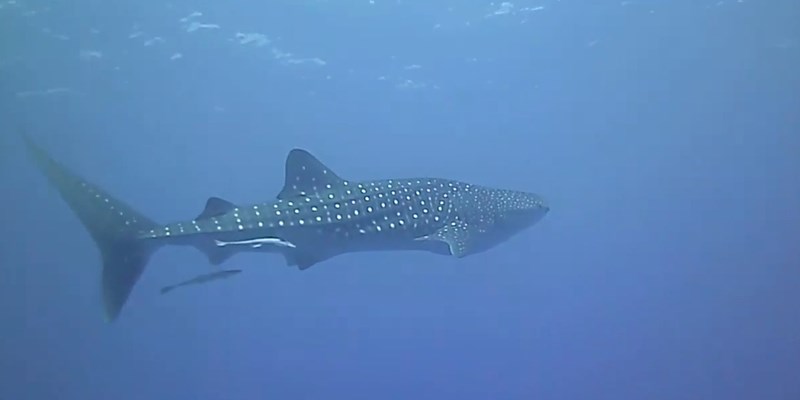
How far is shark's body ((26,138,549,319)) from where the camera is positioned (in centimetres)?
659

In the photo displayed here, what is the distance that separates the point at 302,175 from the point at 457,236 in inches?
66.3

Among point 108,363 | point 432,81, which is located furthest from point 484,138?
point 108,363

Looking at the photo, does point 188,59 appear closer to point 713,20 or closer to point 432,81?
point 432,81

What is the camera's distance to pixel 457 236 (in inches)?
303

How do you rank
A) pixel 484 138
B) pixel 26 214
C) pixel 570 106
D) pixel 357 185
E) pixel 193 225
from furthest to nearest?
pixel 484 138 < pixel 570 106 < pixel 26 214 < pixel 357 185 < pixel 193 225

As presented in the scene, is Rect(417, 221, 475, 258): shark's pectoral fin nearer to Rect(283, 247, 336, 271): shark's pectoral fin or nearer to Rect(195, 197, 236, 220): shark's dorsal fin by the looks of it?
Rect(283, 247, 336, 271): shark's pectoral fin

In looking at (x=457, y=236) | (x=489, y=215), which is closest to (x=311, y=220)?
(x=457, y=236)

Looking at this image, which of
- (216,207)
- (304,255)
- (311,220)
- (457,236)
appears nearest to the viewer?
(216,207)

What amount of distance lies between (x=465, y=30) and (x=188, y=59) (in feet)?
25.5

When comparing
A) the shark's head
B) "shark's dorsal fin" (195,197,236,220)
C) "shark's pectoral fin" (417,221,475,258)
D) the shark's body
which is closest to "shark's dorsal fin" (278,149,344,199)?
the shark's body

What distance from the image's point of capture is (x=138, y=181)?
2759cm

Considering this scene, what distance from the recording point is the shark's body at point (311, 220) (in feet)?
21.6

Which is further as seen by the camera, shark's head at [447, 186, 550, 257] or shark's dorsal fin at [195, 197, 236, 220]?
shark's head at [447, 186, 550, 257]

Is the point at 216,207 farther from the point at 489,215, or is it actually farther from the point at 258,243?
the point at 489,215
